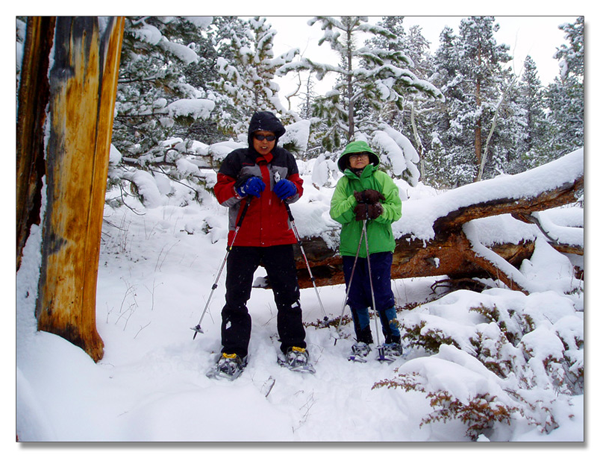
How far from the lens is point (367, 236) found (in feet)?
11.7

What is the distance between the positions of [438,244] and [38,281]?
4.28 m

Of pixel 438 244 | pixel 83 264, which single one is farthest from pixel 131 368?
pixel 438 244

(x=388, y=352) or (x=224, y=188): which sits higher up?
(x=224, y=188)

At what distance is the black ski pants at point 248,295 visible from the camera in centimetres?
326

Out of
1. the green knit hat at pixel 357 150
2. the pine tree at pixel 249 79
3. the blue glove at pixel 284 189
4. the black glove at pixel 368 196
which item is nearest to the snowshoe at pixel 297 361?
the blue glove at pixel 284 189

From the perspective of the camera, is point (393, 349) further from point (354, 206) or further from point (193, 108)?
point (193, 108)

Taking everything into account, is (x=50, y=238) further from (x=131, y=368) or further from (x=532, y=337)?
(x=532, y=337)

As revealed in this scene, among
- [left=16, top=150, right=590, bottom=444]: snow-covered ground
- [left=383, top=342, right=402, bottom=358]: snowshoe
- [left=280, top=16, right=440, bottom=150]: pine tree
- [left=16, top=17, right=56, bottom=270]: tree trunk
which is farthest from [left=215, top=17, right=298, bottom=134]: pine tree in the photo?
[left=383, top=342, right=402, bottom=358]: snowshoe

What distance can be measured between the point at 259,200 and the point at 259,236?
36 cm

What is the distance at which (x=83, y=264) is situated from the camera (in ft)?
8.87

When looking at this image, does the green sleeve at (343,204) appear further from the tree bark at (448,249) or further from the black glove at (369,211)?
the tree bark at (448,249)

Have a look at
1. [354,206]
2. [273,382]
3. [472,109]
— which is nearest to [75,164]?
[273,382]

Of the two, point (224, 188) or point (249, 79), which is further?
point (249, 79)

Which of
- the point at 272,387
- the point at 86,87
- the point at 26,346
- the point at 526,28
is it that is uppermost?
the point at 526,28
